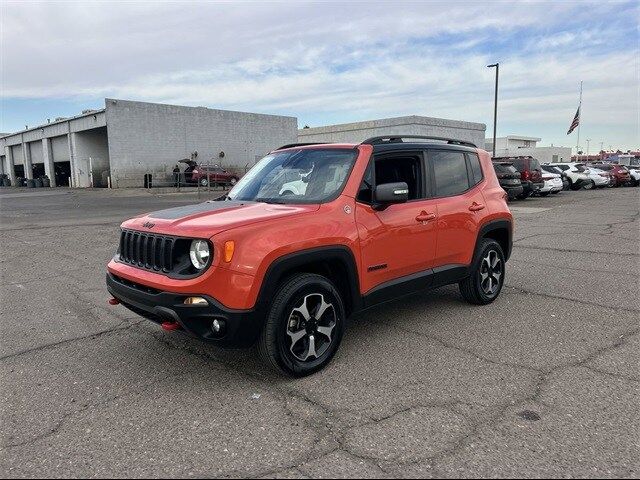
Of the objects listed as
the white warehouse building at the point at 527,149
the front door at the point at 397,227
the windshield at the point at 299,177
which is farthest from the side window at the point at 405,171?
the white warehouse building at the point at 527,149

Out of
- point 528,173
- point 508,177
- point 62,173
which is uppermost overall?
point 62,173

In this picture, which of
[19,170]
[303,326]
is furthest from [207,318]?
[19,170]

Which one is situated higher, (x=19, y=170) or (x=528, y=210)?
(x=19, y=170)

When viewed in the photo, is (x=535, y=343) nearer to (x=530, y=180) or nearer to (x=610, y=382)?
(x=610, y=382)

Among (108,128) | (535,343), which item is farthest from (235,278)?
(108,128)

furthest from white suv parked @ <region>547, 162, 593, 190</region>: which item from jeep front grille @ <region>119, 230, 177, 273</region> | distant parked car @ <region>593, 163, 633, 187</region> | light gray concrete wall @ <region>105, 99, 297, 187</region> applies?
jeep front grille @ <region>119, 230, 177, 273</region>

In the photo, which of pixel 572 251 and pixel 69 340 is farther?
pixel 572 251

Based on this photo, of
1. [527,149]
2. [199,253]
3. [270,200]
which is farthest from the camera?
[527,149]

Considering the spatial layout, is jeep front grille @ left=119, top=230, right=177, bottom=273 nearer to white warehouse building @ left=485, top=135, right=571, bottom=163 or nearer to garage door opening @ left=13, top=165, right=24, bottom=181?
garage door opening @ left=13, top=165, right=24, bottom=181

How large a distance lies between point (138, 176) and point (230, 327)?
113 feet

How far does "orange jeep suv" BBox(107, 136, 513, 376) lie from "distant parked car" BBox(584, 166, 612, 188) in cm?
2891

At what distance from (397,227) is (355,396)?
1.61m

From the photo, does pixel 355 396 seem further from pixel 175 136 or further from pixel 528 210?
pixel 175 136

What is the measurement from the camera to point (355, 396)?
3633 mm
